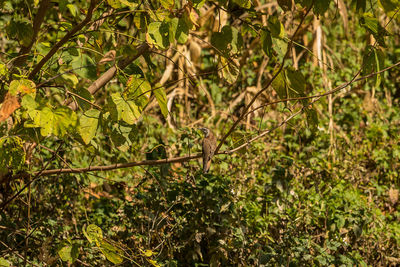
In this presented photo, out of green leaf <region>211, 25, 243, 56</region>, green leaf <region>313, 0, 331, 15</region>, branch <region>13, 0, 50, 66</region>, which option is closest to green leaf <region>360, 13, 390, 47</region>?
green leaf <region>313, 0, 331, 15</region>

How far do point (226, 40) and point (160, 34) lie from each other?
Result: 0.54m

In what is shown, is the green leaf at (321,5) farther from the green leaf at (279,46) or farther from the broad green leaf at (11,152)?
the broad green leaf at (11,152)

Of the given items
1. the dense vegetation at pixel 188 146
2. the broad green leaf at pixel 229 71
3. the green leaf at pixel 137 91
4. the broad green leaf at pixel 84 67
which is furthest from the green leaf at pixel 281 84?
the broad green leaf at pixel 84 67

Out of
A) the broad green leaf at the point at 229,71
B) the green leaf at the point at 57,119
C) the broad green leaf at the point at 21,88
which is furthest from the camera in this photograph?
the broad green leaf at the point at 229,71

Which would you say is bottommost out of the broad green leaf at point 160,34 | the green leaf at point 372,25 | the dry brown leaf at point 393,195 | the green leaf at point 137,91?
the dry brown leaf at point 393,195

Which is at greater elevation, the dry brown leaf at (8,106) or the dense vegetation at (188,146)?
the dry brown leaf at (8,106)

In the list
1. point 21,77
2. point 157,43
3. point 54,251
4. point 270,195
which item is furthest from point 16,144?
point 270,195

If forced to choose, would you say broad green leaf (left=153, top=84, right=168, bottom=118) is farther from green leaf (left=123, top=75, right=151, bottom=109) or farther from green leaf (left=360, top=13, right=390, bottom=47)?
green leaf (left=360, top=13, right=390, bottom=47)

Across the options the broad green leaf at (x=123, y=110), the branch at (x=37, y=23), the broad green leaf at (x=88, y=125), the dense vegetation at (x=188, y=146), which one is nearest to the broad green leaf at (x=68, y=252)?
the dense vegetation at (x=188, y=146)

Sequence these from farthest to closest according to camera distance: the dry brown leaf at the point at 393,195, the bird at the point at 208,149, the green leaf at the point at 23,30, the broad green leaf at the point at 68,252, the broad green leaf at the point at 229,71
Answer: the dry brown leaf at the point at 393,195, the bird at the point at 208,149, the broad green leaf at the point at 229,71, the green leaf at the point at 23,30, the broad green leaf at the point at 68,252

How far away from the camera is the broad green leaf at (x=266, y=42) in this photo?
2.66 meters

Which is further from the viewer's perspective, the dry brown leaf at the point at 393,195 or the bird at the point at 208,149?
the dry brown leaf at the point at 393,195

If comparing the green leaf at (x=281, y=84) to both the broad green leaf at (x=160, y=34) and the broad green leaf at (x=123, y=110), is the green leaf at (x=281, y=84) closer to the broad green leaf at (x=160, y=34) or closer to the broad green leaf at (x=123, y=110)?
the broad green leaf at (x=160, y=34)

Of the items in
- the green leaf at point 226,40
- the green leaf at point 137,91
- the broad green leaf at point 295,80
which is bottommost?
the green leaf at point 137,91
